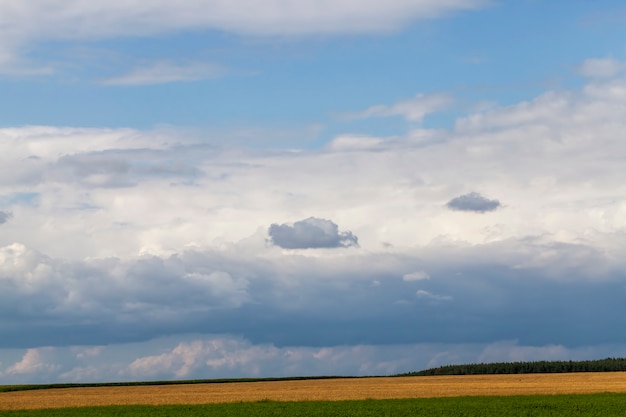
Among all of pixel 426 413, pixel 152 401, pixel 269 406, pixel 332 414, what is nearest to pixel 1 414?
pixel 152 401

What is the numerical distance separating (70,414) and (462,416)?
34915mm

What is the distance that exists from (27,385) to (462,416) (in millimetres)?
100391

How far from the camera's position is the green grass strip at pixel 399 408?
226 feet

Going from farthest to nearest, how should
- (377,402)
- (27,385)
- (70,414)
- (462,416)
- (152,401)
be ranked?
(27,385), (152,401), (377,402), (70,414), (462,416)

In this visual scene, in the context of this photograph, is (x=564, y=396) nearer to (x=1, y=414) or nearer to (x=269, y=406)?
(x=269, y=406)

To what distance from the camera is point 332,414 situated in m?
68.4

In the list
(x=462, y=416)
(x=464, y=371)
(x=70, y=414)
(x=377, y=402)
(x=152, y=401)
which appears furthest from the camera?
(x=464, y=371)

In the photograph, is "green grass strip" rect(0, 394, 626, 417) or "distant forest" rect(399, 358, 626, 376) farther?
"distant forest" rect(399, 358, 626, 376)

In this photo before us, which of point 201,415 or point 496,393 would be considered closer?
point 201,415

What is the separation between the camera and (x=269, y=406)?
260 feet

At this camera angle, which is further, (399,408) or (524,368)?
(524,368)

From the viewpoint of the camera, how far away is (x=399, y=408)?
241 feet

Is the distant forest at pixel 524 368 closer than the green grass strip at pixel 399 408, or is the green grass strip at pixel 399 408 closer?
the green grass strip at pixel 399 408

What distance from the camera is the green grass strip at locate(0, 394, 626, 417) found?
68812mm
